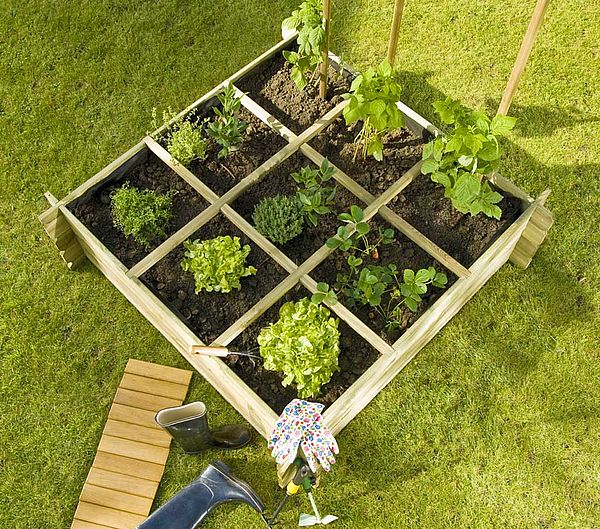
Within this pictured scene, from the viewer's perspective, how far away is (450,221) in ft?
11.4

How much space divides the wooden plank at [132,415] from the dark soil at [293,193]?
106 cm

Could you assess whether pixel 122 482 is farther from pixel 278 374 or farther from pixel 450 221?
pixel 450 221

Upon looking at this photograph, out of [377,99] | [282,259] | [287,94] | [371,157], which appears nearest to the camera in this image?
[377,99]

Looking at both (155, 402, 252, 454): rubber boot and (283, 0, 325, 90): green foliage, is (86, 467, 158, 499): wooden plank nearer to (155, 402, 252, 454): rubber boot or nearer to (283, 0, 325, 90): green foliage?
(155, 402, 252, 454): rubber boot

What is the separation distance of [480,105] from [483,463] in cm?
211

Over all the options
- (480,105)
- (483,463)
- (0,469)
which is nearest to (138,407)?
(0,469)

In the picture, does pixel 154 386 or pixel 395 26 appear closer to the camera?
pixel 395 26

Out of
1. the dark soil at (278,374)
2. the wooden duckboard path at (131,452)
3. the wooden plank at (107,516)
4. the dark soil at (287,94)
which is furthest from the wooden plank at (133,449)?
the dark soil at (287,94)

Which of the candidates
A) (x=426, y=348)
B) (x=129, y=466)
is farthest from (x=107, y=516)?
(x=426, y=348)

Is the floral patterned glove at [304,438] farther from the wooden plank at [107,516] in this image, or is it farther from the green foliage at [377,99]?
the green foliage at [377,99]

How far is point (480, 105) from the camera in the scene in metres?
4.20

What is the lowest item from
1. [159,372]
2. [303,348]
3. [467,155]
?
[159,372]

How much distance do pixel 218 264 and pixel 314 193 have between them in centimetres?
60

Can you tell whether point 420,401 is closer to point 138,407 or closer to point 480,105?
point 138,407
